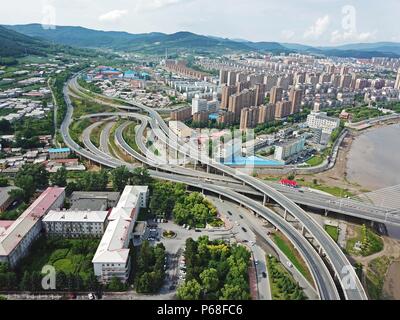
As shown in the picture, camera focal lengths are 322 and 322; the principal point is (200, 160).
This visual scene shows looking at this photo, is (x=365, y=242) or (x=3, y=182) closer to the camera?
(x=365, y=242)

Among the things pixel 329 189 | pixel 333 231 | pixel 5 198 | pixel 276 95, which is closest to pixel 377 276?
pixel 333 231

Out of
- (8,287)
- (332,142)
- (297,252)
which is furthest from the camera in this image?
(332,142)

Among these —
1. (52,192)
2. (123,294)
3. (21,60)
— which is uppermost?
(21,60)

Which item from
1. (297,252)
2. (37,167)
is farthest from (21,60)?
(297,252)

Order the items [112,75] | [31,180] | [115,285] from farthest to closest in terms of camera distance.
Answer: [112,75], [31,180], [115,285]

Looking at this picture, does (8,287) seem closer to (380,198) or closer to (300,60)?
(380,198)

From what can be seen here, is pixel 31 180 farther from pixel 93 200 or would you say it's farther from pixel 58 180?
pixel 93 200
